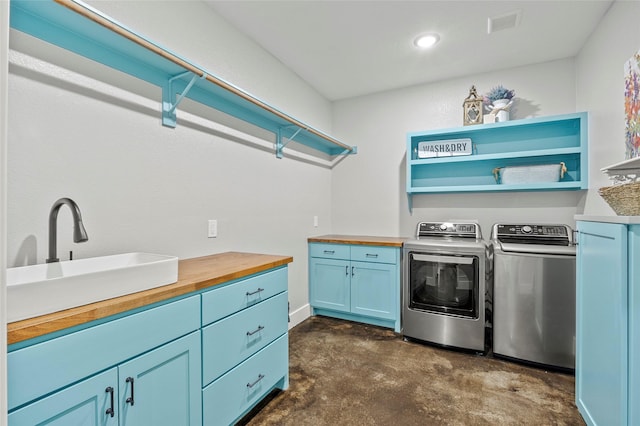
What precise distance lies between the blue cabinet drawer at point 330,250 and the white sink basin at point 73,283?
1.98 m

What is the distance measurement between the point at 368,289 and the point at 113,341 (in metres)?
2.31

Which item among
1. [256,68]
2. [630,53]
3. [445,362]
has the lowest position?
[445,362]

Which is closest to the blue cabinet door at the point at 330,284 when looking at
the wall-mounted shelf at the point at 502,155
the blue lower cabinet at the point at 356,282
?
the blue lower cabinet at the point at 356,282

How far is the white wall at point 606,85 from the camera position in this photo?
6.15 ft

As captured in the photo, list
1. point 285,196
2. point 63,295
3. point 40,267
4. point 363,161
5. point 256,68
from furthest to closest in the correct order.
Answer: point 363,161, point 285,196, point 256,68, point 40,267, point 63,295

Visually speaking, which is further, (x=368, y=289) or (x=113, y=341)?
(x=368, y=289)

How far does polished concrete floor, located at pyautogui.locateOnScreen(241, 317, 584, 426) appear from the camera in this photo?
1.71 metres

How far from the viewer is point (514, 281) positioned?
2312mm

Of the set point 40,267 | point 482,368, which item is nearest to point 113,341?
point 40,267

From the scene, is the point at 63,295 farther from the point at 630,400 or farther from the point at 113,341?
the point at 630,400

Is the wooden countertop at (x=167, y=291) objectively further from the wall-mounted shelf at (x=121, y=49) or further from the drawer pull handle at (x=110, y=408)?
the wall-mounted shelf at (x=121, y=49)

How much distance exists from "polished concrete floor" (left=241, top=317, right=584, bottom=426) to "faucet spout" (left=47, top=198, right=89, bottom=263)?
1.30 meters

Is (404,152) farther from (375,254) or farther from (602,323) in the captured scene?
(602,323)

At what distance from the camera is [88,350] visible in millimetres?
955
